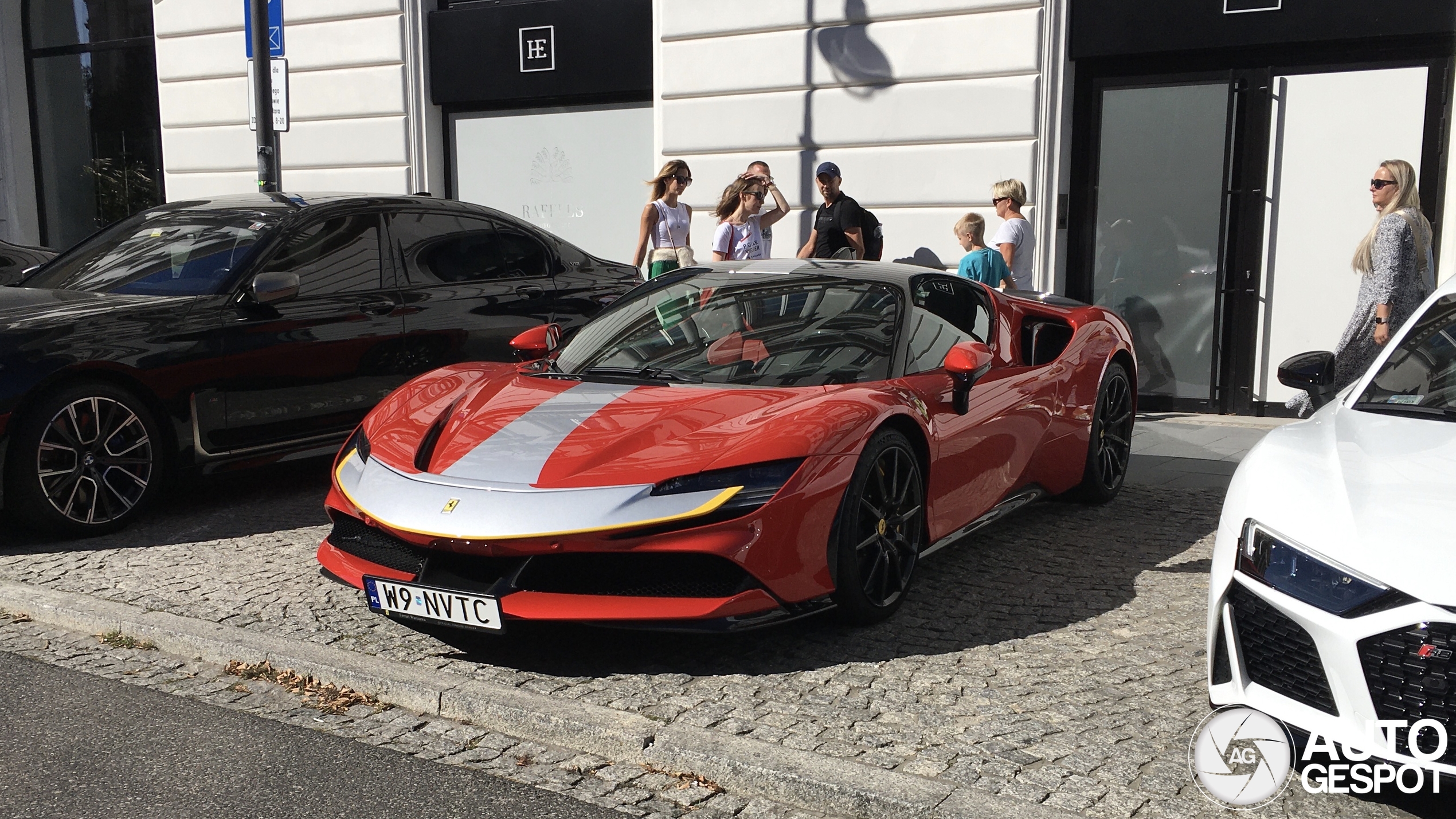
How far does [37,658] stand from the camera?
173 inches

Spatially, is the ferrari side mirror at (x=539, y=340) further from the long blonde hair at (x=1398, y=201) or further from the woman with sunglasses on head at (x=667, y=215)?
the long blonde hair at (x=1398, y=201)

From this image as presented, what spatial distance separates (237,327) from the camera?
6.35m

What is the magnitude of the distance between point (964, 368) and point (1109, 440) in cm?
211

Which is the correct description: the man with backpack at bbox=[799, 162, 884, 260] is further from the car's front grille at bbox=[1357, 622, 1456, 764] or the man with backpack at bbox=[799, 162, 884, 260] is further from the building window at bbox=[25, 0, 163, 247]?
the building window at bbox=[25, 0, 163, 247]

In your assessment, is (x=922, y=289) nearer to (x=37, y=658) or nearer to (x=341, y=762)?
(x=341, y=762)

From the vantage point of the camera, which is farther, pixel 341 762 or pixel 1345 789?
pixel 341 762

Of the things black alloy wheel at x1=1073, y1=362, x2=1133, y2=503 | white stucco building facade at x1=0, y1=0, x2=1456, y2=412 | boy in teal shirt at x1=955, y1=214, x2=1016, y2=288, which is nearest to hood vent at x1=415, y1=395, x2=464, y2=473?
black alloy wheel at x1=1073, y1=362, x2=1133, y2=503

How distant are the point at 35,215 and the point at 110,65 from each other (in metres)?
2.52

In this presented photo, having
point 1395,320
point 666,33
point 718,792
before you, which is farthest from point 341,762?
point 666,33

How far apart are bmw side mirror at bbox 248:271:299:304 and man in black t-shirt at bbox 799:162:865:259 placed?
458 centimetres

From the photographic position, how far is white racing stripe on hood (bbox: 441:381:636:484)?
4.12 m

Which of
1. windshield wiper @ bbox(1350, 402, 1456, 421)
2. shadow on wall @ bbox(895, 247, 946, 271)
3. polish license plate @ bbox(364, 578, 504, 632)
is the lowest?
polish license plate @ bbox(364, 578, 504, 632)

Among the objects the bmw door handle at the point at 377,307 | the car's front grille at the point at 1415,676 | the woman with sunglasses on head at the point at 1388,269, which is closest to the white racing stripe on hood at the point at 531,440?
the car's front grille at the point at 1415,676

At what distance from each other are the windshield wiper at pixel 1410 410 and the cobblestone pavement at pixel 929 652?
0.97 meters
